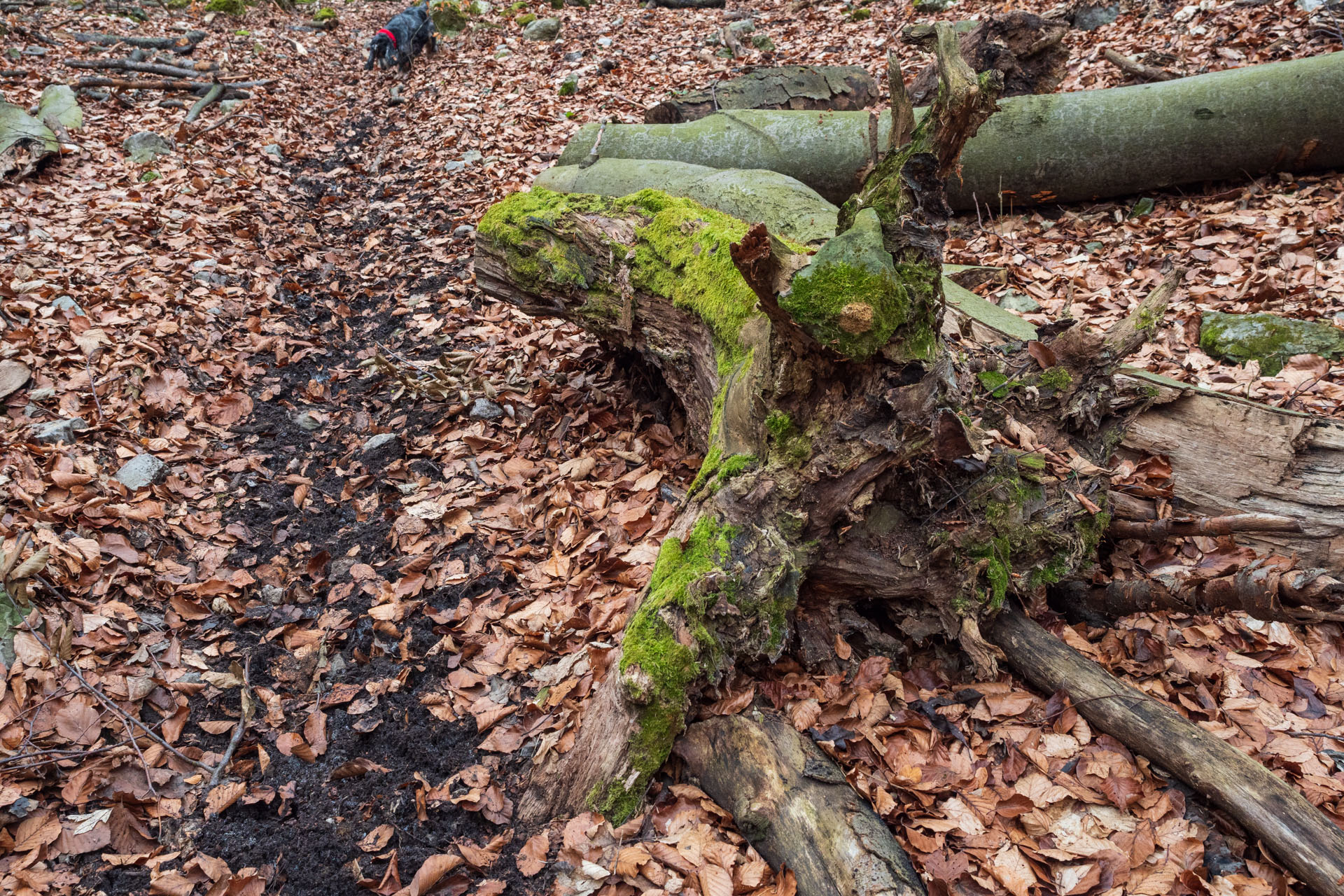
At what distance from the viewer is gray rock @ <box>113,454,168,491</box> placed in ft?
14.2

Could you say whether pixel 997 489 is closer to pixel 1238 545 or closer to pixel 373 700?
pixel 1238 545

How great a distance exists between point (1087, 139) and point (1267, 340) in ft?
8.59

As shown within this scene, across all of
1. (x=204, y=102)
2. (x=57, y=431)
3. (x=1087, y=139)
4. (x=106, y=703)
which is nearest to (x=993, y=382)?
(x=1087, y=139)

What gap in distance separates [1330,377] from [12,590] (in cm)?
683

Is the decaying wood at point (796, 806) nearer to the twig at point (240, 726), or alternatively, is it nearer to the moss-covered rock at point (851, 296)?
the moss-covered rock at point (851, 296)

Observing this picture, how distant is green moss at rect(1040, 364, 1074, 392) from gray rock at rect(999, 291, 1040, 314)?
82.4 inches

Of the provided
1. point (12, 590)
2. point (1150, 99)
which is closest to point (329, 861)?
point (12, 590)

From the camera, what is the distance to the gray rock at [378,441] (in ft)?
16.4

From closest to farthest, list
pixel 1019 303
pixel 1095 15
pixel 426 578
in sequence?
1. pixel 426 578
2. pixel 1019 303
3. pixel 1095 15

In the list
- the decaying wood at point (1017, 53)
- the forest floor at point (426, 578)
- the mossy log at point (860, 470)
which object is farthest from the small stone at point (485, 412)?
the decaying wood at point (1017, 53)

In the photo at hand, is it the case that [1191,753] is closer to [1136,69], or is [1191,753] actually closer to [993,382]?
[993,382]

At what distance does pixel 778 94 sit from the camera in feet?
26.6

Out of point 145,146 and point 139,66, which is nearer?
point 145,146

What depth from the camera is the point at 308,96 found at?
451 inches
